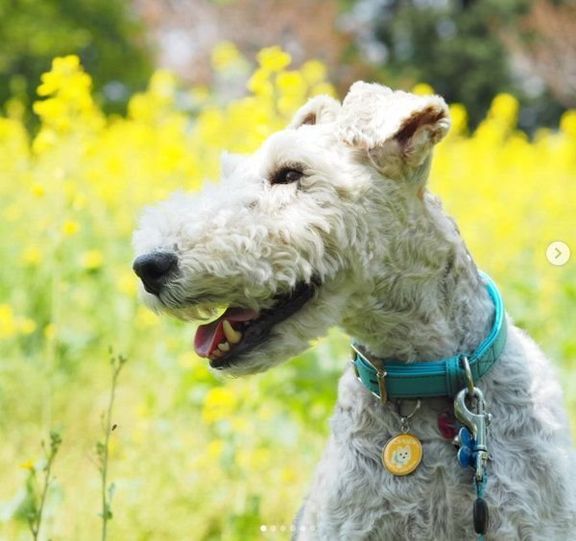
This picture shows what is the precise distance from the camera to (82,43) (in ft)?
77.6

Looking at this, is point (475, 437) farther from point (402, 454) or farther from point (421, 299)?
point (421, 299)

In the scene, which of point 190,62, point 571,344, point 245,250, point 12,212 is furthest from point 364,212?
point 190,62

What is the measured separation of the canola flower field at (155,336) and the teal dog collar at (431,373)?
1.11m

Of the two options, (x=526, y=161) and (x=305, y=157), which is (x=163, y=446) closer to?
(x=305, y=157)

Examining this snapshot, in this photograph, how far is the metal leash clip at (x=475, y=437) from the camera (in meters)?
2.33

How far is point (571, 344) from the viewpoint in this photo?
198 inches

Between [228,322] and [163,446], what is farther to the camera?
[163,446]

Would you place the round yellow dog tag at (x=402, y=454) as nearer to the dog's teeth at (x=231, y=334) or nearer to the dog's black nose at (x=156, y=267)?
the dog's teeth at (x=231, y=334)

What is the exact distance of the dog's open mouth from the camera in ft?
7.91

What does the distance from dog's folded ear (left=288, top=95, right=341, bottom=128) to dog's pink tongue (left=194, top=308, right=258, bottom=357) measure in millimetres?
702

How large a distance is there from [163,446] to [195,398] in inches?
13.3

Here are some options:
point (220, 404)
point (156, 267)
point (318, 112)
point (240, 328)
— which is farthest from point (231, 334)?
point (220, 404)

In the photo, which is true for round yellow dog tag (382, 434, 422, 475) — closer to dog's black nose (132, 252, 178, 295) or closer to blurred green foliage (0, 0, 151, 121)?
dog's black nose (132, 252, 178, 295)

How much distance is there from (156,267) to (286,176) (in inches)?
18.8
